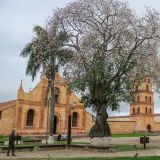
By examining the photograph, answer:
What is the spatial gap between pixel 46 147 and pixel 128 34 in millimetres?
9758

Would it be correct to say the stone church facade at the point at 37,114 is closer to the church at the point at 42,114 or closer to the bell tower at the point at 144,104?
the church at the point at 42,114

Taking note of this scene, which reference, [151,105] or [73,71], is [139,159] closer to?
[73,71]

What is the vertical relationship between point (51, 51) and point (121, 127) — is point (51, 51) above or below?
above

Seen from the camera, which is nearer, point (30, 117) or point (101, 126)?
point (101, 126)

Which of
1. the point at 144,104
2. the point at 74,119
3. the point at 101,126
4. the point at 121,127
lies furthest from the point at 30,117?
the point at 144,104

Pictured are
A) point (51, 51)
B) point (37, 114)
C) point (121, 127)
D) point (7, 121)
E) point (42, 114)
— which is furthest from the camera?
point (121, 127)

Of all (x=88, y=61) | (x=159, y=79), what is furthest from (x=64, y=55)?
(x=159, y=79)

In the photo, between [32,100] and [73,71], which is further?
[32,100]

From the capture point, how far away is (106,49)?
998 inches

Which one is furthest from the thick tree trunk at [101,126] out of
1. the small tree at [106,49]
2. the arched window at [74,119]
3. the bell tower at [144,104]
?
the bell tower at [144,104]

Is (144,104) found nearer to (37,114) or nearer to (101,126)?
(37,114)

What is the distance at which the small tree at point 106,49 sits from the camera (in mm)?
24938

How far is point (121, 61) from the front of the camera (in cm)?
2558

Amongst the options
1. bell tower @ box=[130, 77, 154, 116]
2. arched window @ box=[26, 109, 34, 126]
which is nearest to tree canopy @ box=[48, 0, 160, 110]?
arched window @ box=[26, 109, 34, 126]
